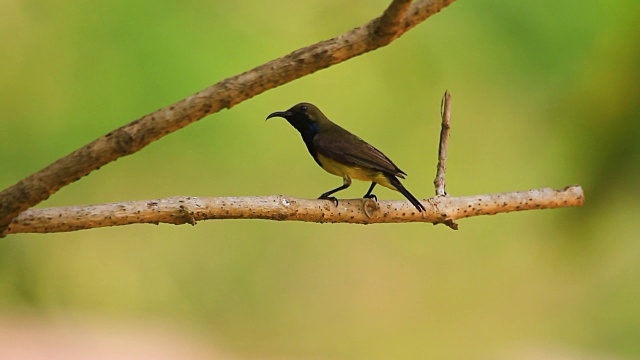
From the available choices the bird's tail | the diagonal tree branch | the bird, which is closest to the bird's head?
the bird

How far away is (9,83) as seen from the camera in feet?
8.94

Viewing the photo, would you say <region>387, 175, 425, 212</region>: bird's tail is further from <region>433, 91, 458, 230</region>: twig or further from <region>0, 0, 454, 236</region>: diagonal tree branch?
<region>0, 0, 454, 236</region>: diagonal tree branch

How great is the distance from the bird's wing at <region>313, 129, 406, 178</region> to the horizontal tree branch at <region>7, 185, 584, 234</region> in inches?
3.6

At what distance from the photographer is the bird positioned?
206 cm

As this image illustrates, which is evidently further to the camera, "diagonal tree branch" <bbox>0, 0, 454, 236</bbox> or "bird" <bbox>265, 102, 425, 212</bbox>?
"bird" <bbox>265, 102, 425, 212</bbox>

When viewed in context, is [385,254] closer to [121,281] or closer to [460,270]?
[460,270]

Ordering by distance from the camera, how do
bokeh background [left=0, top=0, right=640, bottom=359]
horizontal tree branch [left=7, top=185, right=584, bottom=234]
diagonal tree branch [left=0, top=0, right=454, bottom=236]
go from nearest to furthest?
1. diagonal tree branch [left=0, top=0, right=454, bottom=236]
2. horizontal tree branch [left=7, top=185, right=584, bottom=234]
3. bokeh background [left=0, top=0, right=640, bottom=359]

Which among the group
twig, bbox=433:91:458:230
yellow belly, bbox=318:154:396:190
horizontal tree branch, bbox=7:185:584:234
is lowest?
horizontal tree branch, bbox=7:185:584:234

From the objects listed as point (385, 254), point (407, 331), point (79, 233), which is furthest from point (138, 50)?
point (407, 331)

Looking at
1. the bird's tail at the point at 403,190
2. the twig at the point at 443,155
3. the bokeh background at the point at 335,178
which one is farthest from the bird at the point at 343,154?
the bokeh background at the point at 335,178

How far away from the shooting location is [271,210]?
6.06 feet

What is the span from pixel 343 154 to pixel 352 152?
23 mm

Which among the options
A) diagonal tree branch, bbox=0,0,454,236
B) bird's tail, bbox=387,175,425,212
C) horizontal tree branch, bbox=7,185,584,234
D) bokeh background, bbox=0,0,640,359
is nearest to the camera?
diagonal tree branch, bbox=0,0,454,236

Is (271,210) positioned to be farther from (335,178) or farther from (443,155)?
(335,178)
